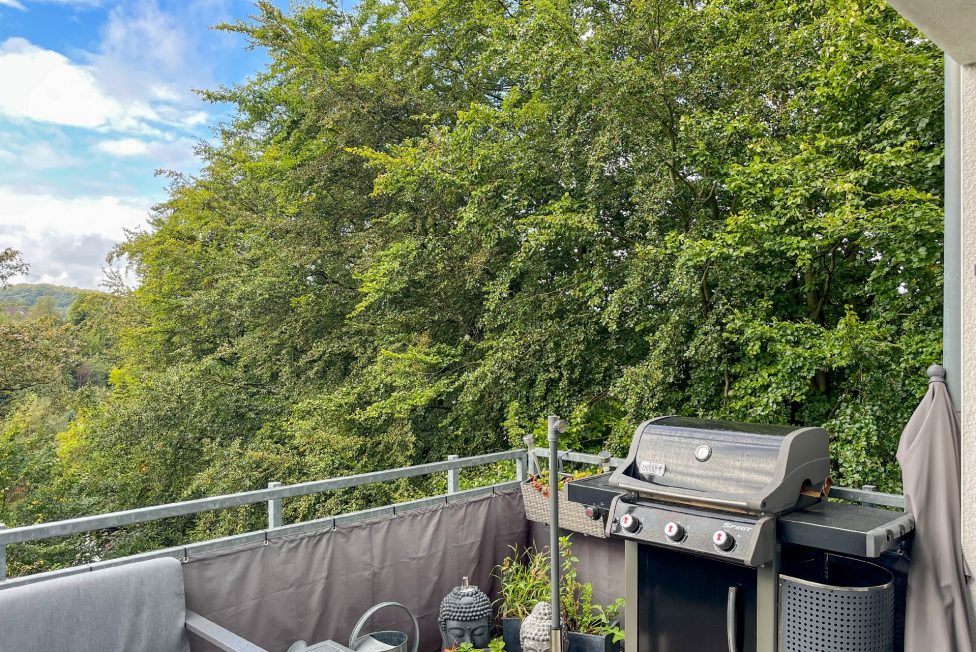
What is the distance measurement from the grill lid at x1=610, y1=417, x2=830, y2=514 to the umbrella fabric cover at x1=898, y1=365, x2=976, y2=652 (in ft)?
0.88

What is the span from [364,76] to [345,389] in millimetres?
3693

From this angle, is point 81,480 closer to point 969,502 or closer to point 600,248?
point 600,248

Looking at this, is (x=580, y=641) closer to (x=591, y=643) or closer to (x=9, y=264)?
(x=591, y=643)

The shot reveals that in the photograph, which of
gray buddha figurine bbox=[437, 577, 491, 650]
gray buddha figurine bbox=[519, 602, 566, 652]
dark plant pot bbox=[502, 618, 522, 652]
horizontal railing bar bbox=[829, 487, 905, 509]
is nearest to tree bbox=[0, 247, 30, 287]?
gray buddha figurine bbox=[437, 577, 491, 650]

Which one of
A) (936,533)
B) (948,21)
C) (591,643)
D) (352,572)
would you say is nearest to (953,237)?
(948,21)

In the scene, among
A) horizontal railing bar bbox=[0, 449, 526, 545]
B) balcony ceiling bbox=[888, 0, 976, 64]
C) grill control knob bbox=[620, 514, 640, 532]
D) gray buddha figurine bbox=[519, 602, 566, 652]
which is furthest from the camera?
gray buddha figurine bbox=[519, 602, 566, 652]

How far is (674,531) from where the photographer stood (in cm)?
204

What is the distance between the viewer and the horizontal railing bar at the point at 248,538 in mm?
1997

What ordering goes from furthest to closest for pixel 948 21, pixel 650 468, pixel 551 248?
pixel 551 248 → pixel 650 468 → pixel 948 21

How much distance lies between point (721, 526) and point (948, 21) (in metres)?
1.47

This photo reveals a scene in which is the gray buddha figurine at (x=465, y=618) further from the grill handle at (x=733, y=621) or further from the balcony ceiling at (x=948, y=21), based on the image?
the balcony ceiling at (x=948, y=21)

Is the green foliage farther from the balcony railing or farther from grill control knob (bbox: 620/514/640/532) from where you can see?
grill control knob (bbox: 620/514/640/532)

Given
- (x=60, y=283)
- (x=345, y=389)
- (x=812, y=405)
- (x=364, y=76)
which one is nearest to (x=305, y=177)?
(x=364, y=76)

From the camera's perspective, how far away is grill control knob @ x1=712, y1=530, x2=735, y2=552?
191cm
